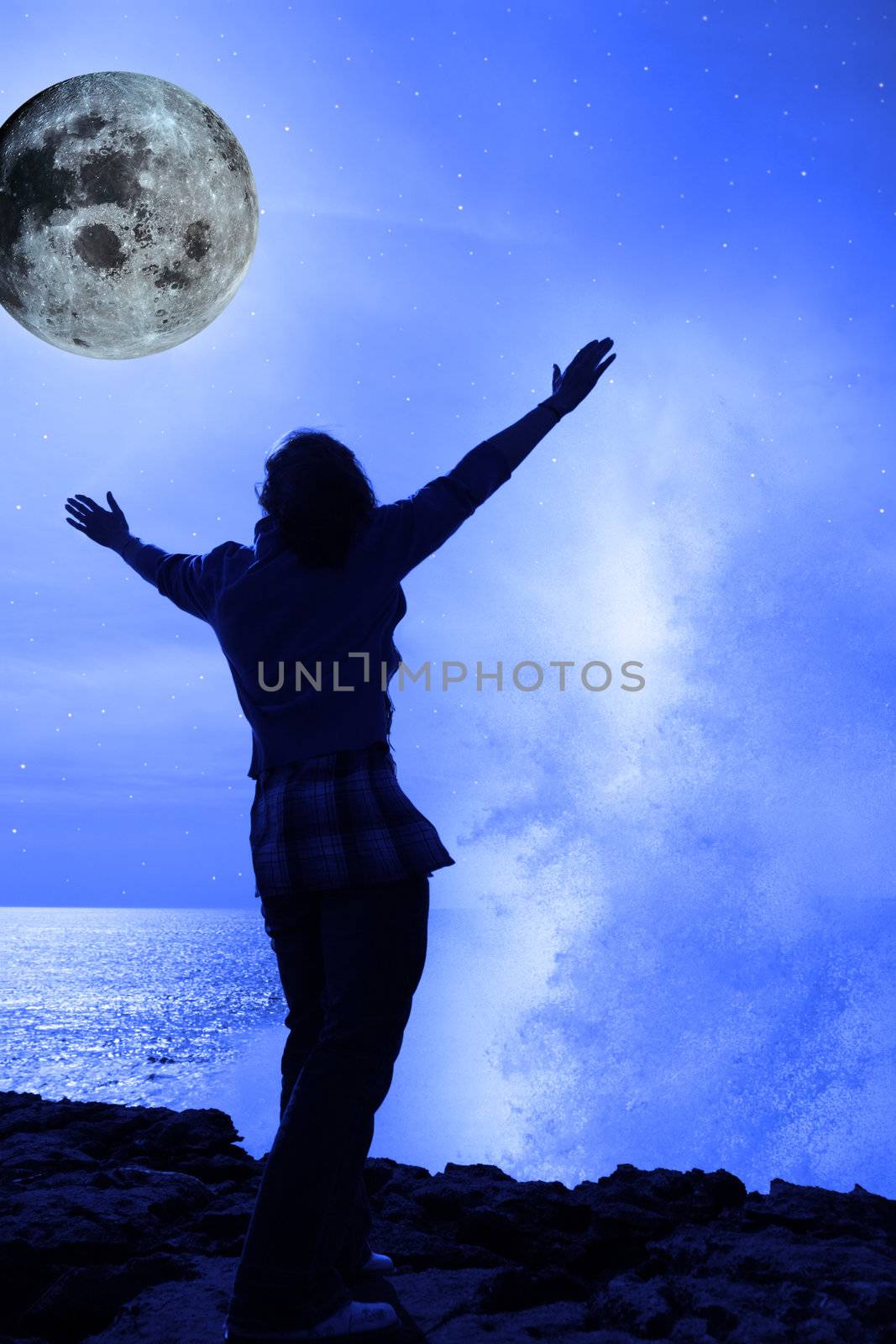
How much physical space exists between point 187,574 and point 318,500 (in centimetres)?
52

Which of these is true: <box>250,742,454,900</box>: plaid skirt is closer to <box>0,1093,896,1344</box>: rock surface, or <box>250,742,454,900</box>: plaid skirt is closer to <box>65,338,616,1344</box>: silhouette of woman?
<box>65,338,616,1344</box>: silhouette of woman

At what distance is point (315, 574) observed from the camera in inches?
83.8

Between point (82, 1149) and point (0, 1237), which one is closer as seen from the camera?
point (0, 1237)

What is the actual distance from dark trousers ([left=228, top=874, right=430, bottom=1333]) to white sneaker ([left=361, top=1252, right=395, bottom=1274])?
357 millimetres

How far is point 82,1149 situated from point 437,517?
11.3 feet

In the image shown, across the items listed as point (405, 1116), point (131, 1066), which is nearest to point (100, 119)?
point (131, 1066)

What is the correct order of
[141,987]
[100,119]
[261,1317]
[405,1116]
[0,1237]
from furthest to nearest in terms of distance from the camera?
[141,987] → [405,1116] → [100,119] → [0,1237] → [261,1317]

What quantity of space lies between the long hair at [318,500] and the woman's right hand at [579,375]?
0.62 meters

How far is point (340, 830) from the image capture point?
6.51 feet

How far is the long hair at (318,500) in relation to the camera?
2117 millimetres

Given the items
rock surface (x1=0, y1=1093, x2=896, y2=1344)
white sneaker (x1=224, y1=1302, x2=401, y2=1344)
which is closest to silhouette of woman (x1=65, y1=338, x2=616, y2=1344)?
white sneaker (x1=224, y1=1302, x2=401, y2=1344)

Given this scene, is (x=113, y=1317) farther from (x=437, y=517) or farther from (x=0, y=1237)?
(x=437, y=517)

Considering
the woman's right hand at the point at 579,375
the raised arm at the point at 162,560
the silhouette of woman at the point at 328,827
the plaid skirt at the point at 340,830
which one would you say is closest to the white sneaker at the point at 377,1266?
the silhouette of woman at the point at 328,827

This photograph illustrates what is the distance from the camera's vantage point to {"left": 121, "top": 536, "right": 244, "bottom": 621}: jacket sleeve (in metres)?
2.33
